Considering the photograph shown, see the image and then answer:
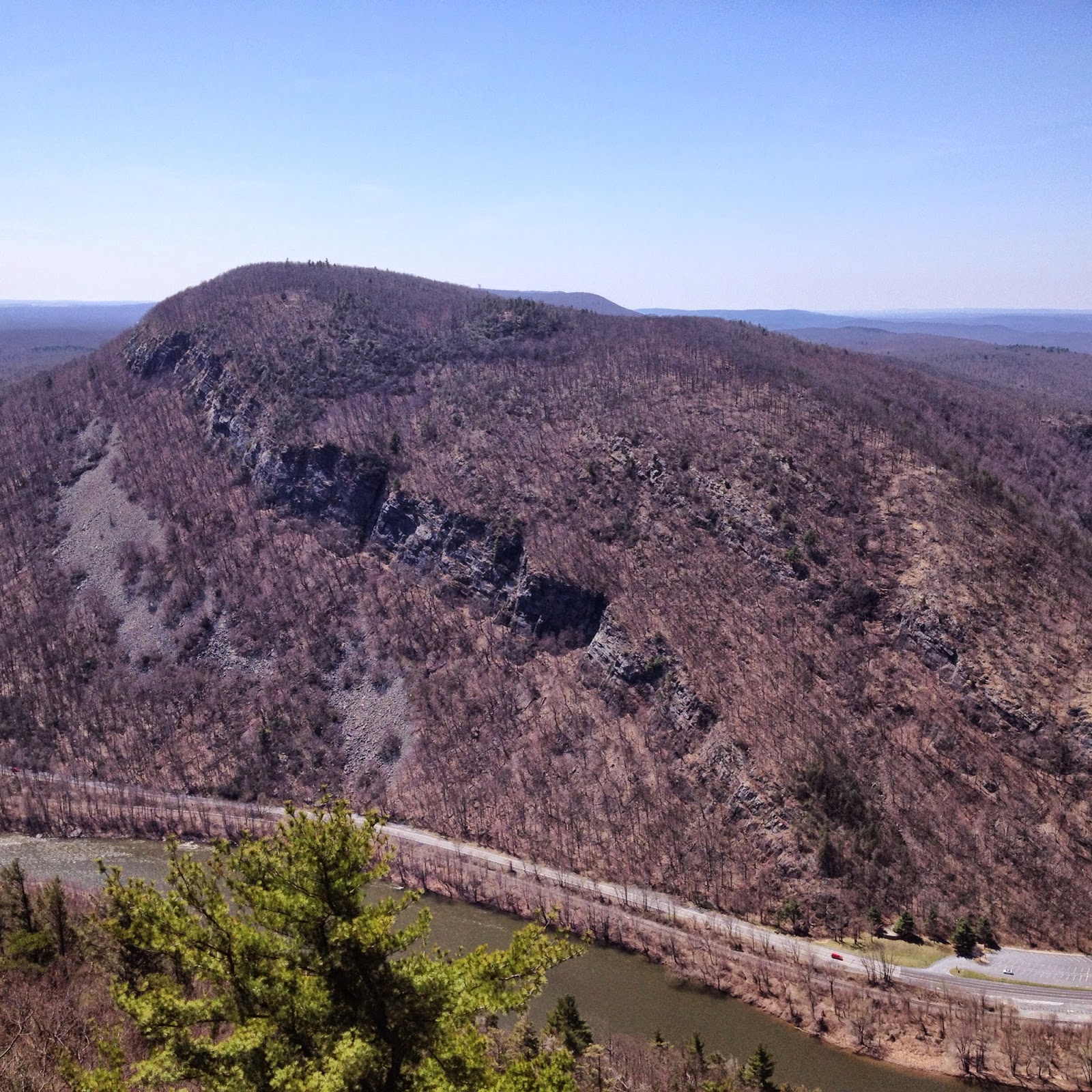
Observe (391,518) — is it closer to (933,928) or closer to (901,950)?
(901,950)

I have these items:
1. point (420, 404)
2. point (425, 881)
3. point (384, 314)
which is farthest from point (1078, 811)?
point (384, 314)

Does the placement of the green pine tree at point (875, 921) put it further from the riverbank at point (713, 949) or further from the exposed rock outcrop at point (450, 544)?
the exposed rock outcrop at point (450, 544)

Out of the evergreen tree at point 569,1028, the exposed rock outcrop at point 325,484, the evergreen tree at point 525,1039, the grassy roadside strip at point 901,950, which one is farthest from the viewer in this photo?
the exposed rock outcrop at point 325,484

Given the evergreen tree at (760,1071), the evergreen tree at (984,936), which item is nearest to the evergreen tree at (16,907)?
the evergreen tree at (760,1071)

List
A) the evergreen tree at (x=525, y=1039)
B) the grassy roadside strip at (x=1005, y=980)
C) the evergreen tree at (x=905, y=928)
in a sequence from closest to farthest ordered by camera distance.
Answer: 1. the evergreen tree at (x=525, y=1039)
2. the grassy roadside strip at (x=1005, y=980)
3. the evergreen tree at (x=905, y=928)

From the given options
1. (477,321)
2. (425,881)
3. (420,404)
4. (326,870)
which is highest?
(477,321)

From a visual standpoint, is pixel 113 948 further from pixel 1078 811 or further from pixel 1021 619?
pixel 1021 619

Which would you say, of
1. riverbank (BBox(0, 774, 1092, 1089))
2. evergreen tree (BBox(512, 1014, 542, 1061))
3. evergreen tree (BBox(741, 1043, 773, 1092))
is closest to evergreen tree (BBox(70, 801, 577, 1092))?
riverbank (BBox(0, 774, 1092, 1089))
